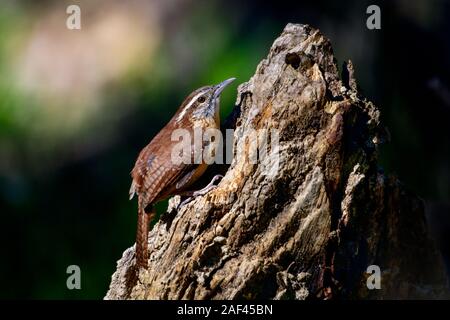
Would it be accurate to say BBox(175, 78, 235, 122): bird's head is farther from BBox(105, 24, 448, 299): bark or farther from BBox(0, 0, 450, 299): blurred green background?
BBox(0, 0, 450, 299): blurred green background

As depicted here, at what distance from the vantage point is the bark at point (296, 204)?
3240mm

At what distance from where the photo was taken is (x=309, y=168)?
3240 millimetres

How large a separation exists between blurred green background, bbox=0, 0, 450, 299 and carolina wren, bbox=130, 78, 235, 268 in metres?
1.81

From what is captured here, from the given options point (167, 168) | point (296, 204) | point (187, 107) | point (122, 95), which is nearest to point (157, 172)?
point (167, 168)

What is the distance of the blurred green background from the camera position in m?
5.93

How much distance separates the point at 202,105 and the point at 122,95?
2.56 metres

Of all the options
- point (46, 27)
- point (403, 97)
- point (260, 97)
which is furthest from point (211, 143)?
point (46, 27)

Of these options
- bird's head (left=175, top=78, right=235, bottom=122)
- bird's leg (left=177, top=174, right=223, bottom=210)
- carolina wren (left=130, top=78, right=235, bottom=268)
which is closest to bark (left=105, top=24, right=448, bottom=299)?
bird's leg (left=177, top=174, right=223, bottom=210)

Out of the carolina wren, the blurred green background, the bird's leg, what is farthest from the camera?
the blurred green background

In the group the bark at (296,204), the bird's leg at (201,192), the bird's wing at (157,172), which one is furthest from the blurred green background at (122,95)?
the bark at (296,204)

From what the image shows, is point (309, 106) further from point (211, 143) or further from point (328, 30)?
point (328, 30)

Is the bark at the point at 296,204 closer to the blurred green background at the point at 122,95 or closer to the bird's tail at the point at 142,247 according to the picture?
the bird's tail at the point at 142,247

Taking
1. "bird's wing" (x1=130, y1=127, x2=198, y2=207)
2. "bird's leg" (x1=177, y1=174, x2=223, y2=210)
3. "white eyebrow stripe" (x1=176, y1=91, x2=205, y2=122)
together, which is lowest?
"bird's leg" (x1=177, y1=174, x2=223, y2=210)
